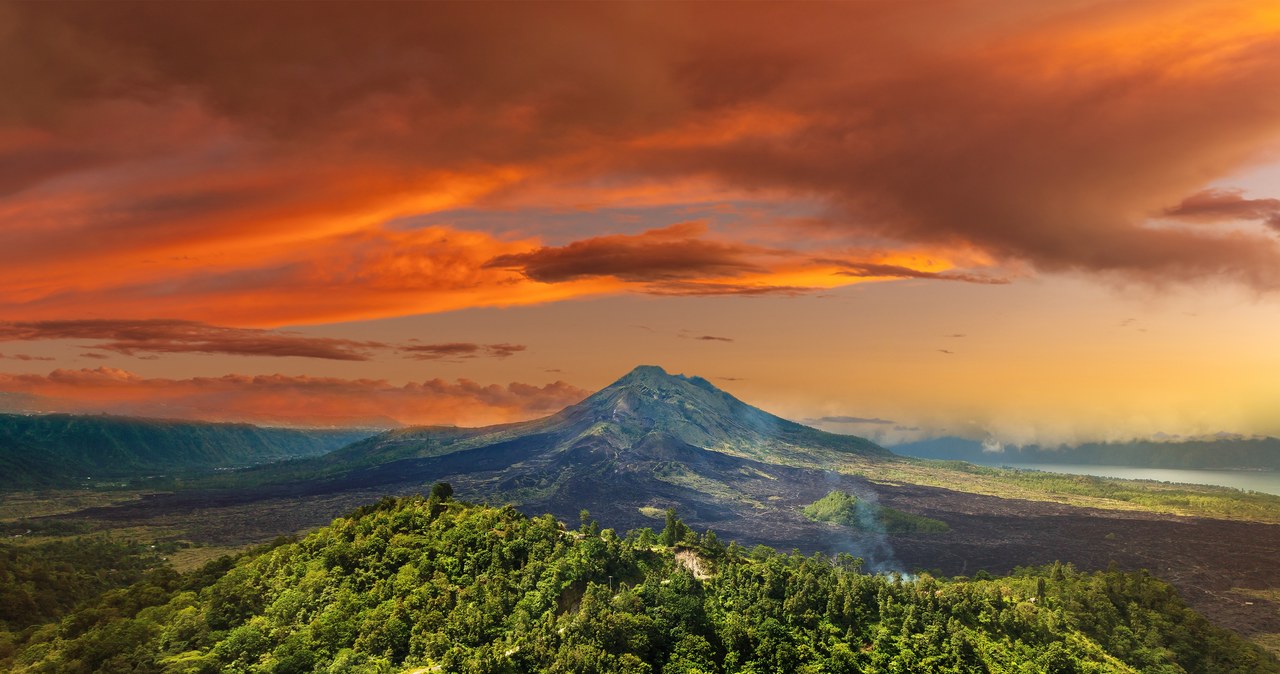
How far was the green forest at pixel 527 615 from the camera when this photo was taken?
5325 centimetres

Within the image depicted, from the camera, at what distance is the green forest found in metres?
53.2

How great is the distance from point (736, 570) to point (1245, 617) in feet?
459

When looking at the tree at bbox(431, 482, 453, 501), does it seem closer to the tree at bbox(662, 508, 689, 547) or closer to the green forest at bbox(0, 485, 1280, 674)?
the green forest at bbox(0, 485, 1280, 674)

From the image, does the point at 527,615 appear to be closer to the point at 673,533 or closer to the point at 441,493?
the point at 673,533

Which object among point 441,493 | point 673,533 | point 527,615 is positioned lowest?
point 527,615

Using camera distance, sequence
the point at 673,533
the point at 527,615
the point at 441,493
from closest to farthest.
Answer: the point at 527,615 → the point at 673,533 → the point at 441,493

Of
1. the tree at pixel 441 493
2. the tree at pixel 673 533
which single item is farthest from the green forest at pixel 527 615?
the tree at pixel 441 493

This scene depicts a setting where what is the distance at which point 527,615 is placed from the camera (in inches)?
2180

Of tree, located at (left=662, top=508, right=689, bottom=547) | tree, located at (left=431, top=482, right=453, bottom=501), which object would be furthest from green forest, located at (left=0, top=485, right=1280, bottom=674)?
tree, located at (left=431, top=482, right=453, bottom=501)

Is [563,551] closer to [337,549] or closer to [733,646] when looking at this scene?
[733,646]

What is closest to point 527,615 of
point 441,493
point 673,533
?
point 673,533

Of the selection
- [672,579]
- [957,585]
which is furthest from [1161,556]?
[672,579]

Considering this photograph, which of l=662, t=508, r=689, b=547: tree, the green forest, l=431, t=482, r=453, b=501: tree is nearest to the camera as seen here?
the green forest

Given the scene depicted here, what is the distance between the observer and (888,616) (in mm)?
60719
